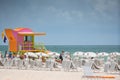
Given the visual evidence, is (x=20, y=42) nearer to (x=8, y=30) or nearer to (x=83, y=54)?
(x=8, y=30)

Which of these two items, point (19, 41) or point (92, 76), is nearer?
point (92, 76)

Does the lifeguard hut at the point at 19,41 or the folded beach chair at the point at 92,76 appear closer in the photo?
the folded beach chair at the point at 92,76

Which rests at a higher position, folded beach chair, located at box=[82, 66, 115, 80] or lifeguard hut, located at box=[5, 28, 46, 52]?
lifeguard hut, located at box=[5, 28, 46, 52]

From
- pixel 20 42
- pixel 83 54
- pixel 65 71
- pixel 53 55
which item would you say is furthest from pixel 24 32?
pixel 65 71

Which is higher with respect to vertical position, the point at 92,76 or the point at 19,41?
the point at 19,41

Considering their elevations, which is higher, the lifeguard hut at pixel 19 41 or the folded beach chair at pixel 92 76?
the lifeguard hut at pixel 19 41

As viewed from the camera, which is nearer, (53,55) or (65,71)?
(65,71)

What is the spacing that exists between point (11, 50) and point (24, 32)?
1354 millimetres

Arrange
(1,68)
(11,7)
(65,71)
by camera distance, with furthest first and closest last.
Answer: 1. (11,7)
2. (1,68)
3. (65,71)

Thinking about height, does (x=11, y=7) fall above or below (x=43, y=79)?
above

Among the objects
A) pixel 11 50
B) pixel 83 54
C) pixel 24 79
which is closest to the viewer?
pixel 24 79

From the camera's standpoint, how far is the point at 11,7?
18281mm

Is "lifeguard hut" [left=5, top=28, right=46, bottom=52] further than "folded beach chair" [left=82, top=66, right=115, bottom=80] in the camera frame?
Yes

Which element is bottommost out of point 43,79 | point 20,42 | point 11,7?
point 43,79
